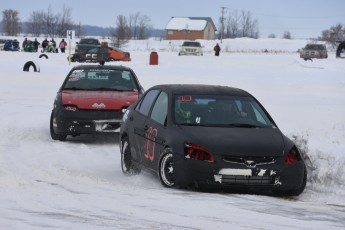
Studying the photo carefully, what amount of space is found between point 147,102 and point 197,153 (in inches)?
77.7

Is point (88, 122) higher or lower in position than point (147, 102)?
lower

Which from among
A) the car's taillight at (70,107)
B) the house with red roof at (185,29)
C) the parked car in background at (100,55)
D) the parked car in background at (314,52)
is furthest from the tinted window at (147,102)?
the house with red roof at (185,29)

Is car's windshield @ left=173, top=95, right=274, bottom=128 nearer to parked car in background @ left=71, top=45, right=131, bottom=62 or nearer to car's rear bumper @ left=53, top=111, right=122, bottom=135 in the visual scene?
car's rear bumper @ left=53, top=111, right=122, bottom=135

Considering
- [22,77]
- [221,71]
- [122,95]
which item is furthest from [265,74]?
[122,95]

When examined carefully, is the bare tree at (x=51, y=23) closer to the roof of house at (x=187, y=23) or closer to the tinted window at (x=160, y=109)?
the roof of house at (x=187, y=23)

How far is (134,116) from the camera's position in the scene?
9414mm

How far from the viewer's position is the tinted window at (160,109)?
8517 mm

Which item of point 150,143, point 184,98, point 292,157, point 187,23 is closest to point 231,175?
point 292,157

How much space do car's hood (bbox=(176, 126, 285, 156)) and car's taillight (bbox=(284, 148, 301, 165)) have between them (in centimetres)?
11

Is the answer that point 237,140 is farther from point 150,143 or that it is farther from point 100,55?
point 100,55

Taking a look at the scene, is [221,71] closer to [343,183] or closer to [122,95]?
[122,95]

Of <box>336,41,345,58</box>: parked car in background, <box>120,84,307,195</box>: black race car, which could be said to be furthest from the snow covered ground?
<box>336,41,345,58</box>: parked car in background

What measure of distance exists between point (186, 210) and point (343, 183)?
280 centimetres

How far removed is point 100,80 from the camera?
13461 millimetres
